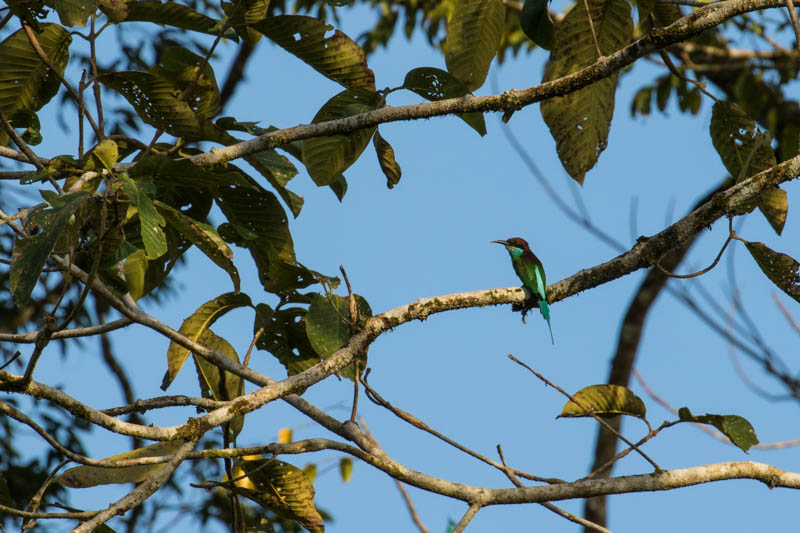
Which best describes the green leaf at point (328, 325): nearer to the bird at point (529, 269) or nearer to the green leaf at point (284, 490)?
the green leaf at point (284, 490)

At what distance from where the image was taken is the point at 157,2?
301 centimetres

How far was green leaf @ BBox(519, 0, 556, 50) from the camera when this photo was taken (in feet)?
9.32

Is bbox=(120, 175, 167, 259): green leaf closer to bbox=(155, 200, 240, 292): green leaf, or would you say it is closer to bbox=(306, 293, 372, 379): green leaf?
bbox=(155, 200, 240, 292): green leaf

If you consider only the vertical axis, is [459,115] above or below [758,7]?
below

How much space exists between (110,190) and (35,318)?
7.63 m

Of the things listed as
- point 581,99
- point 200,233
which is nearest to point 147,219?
point 200,233

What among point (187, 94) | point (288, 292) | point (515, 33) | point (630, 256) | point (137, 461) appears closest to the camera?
point (137, 461)

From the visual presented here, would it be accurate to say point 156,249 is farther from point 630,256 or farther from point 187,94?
point 630,256

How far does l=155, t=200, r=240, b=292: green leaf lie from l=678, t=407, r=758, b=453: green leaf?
4.82ft

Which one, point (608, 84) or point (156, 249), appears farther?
point (608, 84)

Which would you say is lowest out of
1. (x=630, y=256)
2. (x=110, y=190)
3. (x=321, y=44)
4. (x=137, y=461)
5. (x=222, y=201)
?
(x=137, y=461)

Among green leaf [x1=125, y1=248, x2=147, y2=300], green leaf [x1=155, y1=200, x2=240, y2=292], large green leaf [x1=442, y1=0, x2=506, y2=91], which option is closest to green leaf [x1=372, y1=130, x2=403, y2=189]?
large green leaf [x1=442, y1=0, x2=506, y2=91]

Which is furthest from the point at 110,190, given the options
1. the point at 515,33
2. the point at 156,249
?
the point at 515,33

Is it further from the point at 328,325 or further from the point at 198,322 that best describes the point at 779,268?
the point at 198,322
